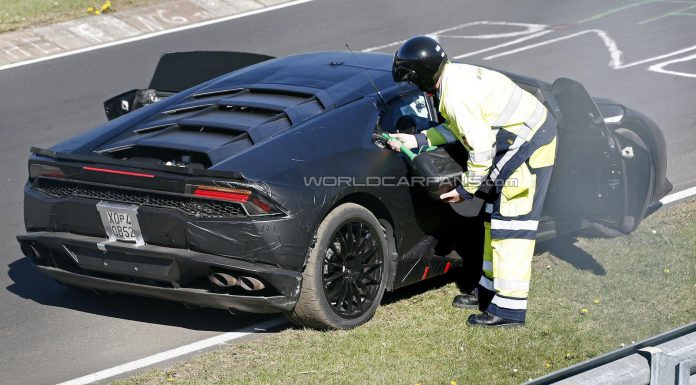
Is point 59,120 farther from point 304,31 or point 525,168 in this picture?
point 525,168

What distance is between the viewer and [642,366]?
3.83 m

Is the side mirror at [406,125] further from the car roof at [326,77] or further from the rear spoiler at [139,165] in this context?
the rear spoiler at [139,165]

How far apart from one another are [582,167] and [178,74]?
3617 millimetres

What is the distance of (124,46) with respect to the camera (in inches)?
611

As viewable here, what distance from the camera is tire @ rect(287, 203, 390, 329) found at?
239 inches

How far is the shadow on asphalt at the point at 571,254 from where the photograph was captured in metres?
7.57

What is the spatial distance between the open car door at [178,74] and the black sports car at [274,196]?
4.53ft

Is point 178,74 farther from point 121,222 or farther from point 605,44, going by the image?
point 605,44

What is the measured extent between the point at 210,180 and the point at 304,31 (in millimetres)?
10569

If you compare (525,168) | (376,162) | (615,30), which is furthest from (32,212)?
(615,30)

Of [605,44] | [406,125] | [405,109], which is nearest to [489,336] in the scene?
[406,125]

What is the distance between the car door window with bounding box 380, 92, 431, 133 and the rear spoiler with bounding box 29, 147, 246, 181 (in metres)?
1.26

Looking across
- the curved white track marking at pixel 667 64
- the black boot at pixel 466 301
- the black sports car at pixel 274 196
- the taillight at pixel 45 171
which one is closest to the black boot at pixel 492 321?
the black boot at pixel 466 301

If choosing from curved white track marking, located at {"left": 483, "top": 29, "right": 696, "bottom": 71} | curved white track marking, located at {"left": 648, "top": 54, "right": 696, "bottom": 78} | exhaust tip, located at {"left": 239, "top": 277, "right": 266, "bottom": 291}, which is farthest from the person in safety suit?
curved white track marking, located at {"left": 483, "top": 29, "right": 696, "bottom": 71}
